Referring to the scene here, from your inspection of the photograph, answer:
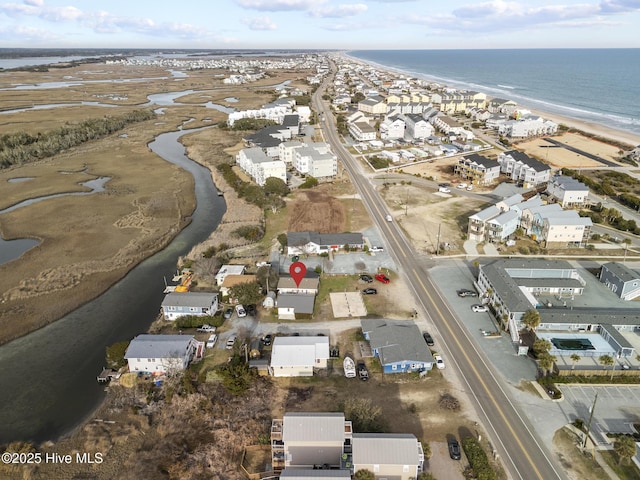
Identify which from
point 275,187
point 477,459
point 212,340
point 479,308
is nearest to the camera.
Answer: point 477,459

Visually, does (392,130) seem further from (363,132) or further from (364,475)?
(364,475)

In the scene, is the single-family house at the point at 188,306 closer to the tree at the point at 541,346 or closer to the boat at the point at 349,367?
the boat at the point at 349,367

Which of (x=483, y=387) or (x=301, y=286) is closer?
(x=483, y=387)

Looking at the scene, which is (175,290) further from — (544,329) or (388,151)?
(388,151)

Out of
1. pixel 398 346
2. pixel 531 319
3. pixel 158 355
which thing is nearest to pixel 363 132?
pixel 531 319

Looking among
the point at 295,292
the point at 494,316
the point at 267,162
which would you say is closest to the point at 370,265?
the point at 295,292

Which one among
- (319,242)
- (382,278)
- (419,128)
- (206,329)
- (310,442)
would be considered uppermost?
(419,128)

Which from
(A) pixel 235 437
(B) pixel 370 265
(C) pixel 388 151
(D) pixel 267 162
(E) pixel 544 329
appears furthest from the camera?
(C) pixel 388 151
